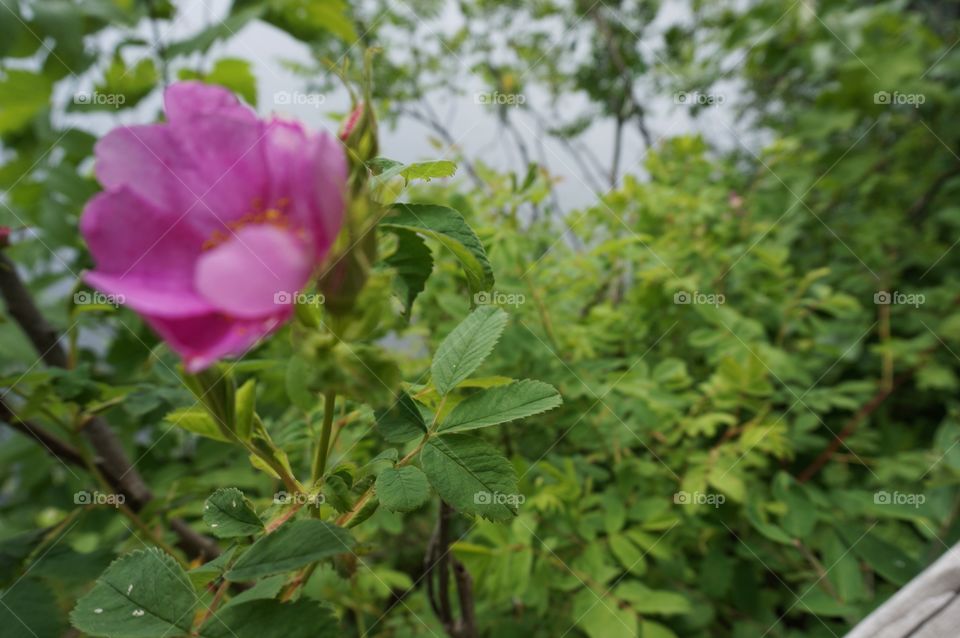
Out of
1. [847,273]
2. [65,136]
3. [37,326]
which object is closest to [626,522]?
[37,326]

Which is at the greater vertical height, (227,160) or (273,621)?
(227,160)

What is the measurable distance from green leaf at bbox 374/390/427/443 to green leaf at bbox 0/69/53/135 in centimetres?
131

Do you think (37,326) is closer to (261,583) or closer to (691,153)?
(261,583)

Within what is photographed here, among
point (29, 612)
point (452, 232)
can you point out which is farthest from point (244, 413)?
point (29, 612)

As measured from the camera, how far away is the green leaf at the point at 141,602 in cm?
32

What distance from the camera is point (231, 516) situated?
0.35 meters

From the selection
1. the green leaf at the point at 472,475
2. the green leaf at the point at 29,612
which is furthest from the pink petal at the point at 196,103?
the green leaf at the point at 29,612

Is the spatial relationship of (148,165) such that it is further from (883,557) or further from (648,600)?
(883,557)

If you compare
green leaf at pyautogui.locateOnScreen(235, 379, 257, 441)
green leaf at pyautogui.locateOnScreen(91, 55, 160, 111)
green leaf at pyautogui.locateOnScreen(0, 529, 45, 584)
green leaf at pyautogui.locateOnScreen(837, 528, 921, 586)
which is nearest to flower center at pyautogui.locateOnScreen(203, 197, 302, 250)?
green leaf at pyautogui.locateOnScreen(235, 379, 257, 441)

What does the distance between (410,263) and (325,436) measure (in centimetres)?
12

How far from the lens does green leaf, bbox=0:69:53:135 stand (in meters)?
1.26

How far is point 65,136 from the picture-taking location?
1193 millimetres

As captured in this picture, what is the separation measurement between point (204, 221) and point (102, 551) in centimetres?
51

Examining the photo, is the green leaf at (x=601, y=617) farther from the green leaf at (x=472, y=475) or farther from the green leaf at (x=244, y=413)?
the green leaf at (x=244, y=413)
